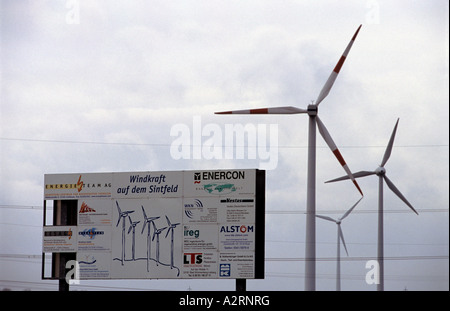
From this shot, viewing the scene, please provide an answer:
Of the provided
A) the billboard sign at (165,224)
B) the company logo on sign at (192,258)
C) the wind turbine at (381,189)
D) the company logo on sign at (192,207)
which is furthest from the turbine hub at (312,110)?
the company logo on sign at (192,258)

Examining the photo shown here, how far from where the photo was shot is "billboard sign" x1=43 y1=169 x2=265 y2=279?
5306 centimetres

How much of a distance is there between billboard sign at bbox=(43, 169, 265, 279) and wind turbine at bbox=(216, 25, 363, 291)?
13.0 m

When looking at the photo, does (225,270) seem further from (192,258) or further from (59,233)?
(59,233)

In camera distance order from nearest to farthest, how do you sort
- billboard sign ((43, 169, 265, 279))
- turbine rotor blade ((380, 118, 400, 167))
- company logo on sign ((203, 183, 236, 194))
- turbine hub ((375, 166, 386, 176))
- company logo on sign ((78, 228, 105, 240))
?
billboard sign ((43, 169, 265, 279)) → company logo on sign ((203, 183, 236, 194)) → company logo on sign ((78, 228, 105, 240)) → turbine rotor blade ((380, 118, 400, 167)) → turbine hub ((375, 166, 386, 176))

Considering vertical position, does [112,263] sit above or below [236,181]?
below

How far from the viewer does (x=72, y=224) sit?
5666 cm

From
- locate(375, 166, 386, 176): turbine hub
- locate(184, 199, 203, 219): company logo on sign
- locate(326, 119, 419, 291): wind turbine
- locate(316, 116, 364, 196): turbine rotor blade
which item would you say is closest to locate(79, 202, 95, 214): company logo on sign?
locate(184, 199, 203, 219): company logo on sign

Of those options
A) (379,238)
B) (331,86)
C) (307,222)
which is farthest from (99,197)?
(379,238)

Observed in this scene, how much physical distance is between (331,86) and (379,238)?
16.8 m

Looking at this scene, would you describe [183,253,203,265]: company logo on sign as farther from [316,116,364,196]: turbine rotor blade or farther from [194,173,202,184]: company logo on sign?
[316,116,364,196]: turbine rotor blade

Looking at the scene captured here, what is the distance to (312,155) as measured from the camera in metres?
66.5

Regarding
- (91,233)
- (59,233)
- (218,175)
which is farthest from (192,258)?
(59,233)
